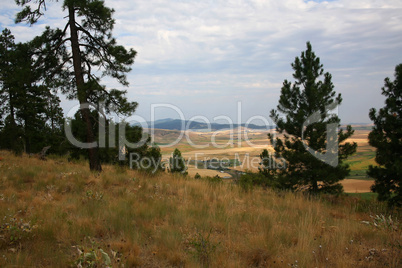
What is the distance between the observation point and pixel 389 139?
1036cm

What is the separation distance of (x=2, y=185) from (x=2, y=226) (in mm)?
4211

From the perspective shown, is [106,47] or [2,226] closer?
[2,226]

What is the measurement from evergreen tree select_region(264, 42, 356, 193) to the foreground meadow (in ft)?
34.0

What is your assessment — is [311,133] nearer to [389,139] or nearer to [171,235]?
[389,139]

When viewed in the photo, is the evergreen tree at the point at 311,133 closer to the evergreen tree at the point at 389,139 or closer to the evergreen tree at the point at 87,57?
the evergreen tree at the point at 389,139

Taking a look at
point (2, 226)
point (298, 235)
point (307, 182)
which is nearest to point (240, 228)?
point (298, 235)

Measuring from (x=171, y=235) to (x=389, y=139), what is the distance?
11.0 meters

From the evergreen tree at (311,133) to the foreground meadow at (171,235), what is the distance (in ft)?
34.0

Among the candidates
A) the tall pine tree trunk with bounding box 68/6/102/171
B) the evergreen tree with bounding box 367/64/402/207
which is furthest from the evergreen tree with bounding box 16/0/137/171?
the evergreen tree with bounding box 367/64/402/207

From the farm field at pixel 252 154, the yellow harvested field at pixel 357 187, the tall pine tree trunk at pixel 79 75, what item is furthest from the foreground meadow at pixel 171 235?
the yellow harvested field at pixel 357 187

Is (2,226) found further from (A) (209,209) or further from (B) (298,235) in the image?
(B) (298,235)

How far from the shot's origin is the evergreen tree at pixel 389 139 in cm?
1008

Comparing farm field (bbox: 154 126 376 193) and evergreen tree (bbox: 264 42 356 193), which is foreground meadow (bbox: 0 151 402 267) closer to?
farm field (bbox: 154 126 376 193)

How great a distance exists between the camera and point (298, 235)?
416 cm
